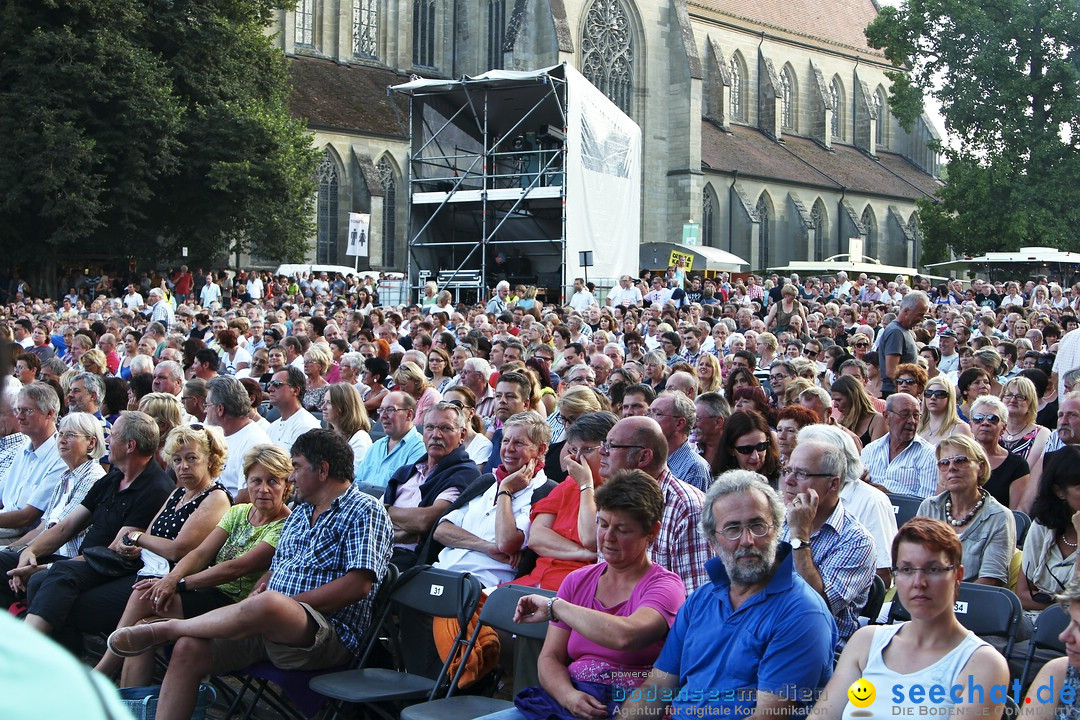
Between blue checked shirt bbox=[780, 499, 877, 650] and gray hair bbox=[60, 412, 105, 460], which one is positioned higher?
gray hair bbox=[60, 412, 105, 460]

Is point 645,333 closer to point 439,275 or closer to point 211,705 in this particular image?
point 439,275

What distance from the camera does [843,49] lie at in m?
58.9

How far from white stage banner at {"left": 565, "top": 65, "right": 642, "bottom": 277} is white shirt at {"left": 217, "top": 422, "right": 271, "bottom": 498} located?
15348 mm

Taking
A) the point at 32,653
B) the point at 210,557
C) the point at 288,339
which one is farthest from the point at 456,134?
the point at 32,653

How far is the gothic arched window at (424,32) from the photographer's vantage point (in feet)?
143

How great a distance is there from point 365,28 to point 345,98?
12.9ft

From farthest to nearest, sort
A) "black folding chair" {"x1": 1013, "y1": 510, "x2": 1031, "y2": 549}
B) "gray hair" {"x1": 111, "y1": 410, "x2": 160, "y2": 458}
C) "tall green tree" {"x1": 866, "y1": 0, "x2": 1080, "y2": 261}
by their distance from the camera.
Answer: "tall green tree" {"x1": 866, "y1": 0, "x2": 1080, "y2": 261} < "gray hair" {"x1": 111, "y1": 410, "x2": 160, "y2": 458} < "black folding chair" {"x1": 1013, "y1": 510, "x2": 1031, "y2": 549}

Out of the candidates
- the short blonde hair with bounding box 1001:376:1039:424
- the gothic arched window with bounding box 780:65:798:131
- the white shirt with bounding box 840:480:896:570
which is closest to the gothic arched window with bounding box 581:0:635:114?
the gothic arched window with bounding box 780:65:798:131

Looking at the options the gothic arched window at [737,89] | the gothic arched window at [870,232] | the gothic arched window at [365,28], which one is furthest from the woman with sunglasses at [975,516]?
the gothic arched window at [870,232]

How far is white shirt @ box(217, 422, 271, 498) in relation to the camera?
8.28 m

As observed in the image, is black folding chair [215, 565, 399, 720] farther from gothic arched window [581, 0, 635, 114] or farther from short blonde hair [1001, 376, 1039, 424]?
gothic arched window [581, 0, 635, 114]

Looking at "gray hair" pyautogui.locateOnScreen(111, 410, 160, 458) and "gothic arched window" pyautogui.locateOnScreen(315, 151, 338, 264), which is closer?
"gray hair" pyautogui.locateOnScreen(111, 410, 160, 458)

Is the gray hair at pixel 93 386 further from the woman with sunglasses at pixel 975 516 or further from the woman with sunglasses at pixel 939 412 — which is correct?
the woman with sunglasses at pixel 975 516

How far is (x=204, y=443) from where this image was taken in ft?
21.8
